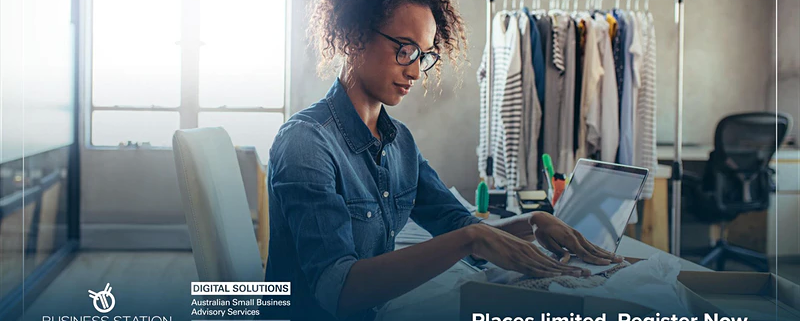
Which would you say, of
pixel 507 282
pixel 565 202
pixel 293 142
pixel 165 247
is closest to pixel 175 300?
pixel 165 247

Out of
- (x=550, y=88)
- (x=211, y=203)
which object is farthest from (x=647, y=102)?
(x=211, y=203)

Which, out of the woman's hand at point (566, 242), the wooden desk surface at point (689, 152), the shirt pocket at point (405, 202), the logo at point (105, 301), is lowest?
the logo at point (105, 301)

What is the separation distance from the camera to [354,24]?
0.84 meters

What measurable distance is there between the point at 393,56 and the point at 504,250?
1.12 ft

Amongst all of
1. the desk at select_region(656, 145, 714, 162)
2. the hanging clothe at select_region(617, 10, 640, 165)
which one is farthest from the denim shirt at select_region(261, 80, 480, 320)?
the desk at select_region(656, 145, 714, 162)

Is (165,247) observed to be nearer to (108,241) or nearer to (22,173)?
(108,241)

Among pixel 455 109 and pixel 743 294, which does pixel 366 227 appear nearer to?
pixel 743 294

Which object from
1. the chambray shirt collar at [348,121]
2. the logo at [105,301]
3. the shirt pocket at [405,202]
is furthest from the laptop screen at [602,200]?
the logo at [105,301]

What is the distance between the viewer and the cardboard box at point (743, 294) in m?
1.04

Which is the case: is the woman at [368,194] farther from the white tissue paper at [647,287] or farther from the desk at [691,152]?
the desk at [691,152]

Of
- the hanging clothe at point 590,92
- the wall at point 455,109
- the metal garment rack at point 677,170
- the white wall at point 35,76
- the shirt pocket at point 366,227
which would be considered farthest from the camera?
the hanging clothe at point 590,92

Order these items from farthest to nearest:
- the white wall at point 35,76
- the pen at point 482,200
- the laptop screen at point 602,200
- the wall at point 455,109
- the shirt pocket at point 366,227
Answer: the pen at point 482,200 → the wall at point 455,109 → the white wall at point 35,76 → the laptop screen at point 602,200 → the shirt pocket at point 366,227

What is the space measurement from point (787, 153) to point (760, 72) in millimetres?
242

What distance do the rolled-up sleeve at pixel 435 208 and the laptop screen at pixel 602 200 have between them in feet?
0.64
